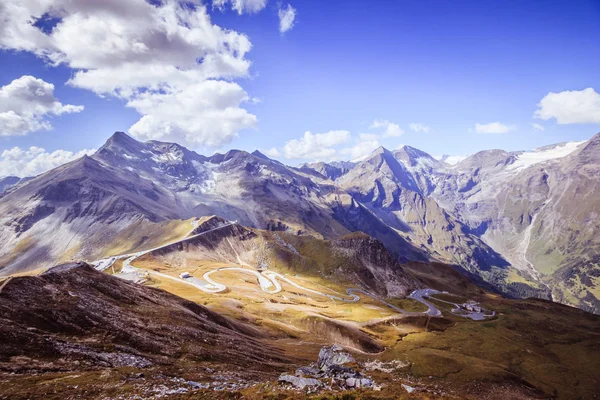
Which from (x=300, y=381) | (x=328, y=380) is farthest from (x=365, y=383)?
(x=300, y=381)

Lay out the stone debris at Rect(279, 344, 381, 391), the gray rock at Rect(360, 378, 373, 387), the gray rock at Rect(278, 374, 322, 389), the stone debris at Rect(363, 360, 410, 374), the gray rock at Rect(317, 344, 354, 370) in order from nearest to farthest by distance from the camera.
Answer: the gray rock at Rect(278, 374, 322, 389) < the stone debris at Rect(279, 344, 381, 391) < the gray rock at Rect(360, 378, 373, 387) < the gray rock at Rect(317, 344, 354, 370) < the stone debris at Rect(363, 360, 410, 374)

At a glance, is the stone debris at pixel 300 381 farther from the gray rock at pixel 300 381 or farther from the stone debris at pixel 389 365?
the stone debris at pixel 389 365

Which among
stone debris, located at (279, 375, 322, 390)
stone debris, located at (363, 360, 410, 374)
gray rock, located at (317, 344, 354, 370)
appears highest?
stone debris, located at (279, 375, 322, 390)

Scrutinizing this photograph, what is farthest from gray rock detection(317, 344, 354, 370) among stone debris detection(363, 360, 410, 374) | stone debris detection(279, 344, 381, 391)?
stone debris detection(363, 360, 410, 374)

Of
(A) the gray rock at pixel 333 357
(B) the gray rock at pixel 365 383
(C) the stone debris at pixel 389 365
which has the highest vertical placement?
(B) the gray rock at pixel 365 383

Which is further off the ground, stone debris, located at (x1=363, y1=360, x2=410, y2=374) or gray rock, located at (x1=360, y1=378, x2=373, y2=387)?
gray rock, located at (x1=360, y1=378, x2=373, y2=387)

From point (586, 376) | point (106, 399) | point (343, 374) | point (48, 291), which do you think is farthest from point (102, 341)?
point (586, 376)

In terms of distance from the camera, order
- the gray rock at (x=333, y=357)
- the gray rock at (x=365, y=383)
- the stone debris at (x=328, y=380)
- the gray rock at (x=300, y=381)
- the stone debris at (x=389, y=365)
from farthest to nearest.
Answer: the stone debris at (x=389, y=365) → the gray rock at (x=333, y=357) → the gray rock at (x=365, y=383) → the stone debris at (x=328, y=380) → the gray rock at (x=300, y=381)

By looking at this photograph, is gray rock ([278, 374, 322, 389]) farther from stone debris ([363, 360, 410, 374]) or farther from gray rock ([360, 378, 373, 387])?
stone debris ([363, 360, 410, 374])

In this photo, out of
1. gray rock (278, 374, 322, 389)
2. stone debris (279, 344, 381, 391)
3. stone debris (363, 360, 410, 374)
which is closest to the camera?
gray rock (278, 374, 322, 389)

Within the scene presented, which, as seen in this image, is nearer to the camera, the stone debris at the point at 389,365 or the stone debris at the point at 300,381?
the stone debris at the point at 300,381

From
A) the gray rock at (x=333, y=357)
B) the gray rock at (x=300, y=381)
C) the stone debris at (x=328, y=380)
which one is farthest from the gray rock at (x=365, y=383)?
the gray rock at (x=333, y=357)

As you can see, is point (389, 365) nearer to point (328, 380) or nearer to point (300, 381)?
point (328, 380)
